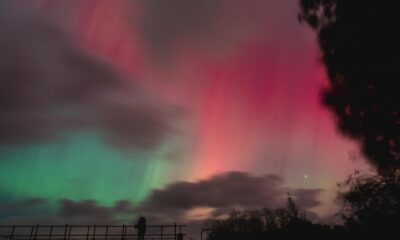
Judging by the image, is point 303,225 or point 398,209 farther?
point 303,225

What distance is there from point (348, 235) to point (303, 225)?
534 centimetres

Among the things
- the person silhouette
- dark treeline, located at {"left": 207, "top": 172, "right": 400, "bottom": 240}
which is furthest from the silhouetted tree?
the person silhouette

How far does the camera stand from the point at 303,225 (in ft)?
83.3

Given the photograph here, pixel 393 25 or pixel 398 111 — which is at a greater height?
pixel 393 25

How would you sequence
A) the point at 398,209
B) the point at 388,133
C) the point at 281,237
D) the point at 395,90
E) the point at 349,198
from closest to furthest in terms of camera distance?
the point at 395,90 < the point at 388,133 < the point at 398,209 < the point at 349,198 < the point at 281,237

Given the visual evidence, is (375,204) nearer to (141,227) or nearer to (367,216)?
(367,216)

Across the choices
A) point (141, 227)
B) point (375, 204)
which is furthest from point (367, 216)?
point (141, 227)

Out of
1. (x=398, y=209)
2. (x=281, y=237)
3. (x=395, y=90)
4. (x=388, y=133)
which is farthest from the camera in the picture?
(x=281, y=237)

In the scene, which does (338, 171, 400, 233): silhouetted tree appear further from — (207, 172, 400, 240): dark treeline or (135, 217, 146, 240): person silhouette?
(135, 217, 146, 240): person silhouette

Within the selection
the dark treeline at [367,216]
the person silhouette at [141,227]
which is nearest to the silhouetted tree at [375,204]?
the dark treeline at [367,216]

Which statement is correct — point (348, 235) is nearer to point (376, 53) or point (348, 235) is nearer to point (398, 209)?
point (398, 209)

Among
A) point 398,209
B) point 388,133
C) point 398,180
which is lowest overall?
point 398,209

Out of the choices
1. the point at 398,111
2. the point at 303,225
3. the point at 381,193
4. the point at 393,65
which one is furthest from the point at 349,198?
the point at 393,65

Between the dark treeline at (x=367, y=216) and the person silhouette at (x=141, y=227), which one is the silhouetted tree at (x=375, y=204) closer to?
the dark treeline at (x=367, y=216)
